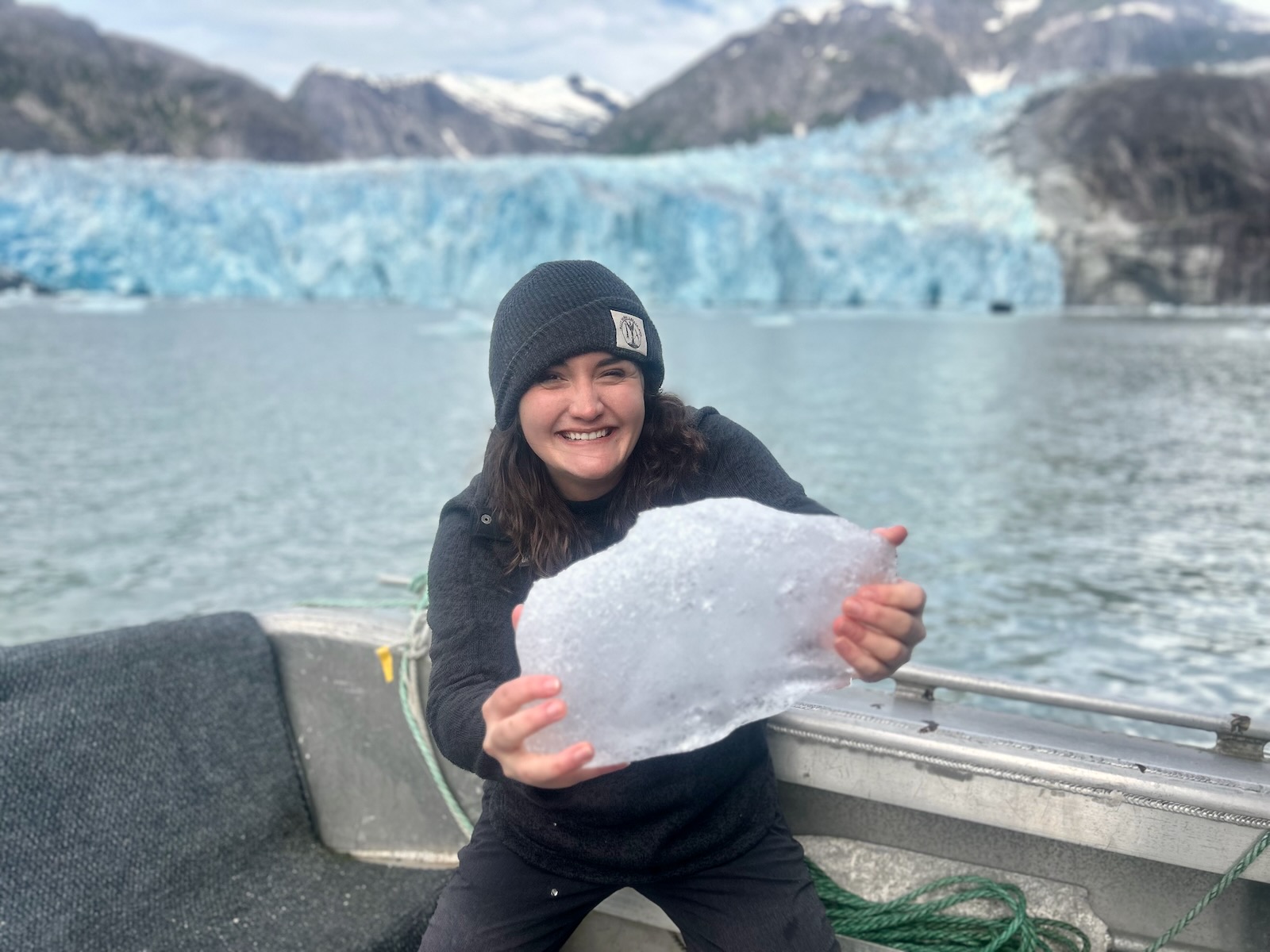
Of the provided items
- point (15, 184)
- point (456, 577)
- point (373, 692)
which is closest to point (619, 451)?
point (456, 577)

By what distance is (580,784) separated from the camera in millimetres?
1019

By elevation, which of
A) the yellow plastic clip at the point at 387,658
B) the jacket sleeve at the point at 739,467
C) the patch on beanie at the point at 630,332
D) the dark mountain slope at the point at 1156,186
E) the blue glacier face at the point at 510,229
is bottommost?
the yellow plastic clip at the point at 387,658

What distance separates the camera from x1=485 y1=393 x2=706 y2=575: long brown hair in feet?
3.51

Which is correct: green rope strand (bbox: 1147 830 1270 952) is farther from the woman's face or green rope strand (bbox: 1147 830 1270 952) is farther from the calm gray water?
the calm gray water

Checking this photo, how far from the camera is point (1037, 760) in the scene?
1.17 meters

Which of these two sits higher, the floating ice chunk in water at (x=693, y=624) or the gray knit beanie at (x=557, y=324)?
the gray knit beanie at (x=557, y=324)

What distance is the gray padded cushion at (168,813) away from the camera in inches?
50.8

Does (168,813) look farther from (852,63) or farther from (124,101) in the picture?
(852,63)

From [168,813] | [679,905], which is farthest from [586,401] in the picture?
[168,813]

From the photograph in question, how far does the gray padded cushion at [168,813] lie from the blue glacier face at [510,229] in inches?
841

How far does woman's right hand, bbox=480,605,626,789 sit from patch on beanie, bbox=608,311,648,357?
1.27 ft

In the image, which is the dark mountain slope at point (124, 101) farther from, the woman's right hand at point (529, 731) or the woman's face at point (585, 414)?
the woman's right hand at point (529, 731)

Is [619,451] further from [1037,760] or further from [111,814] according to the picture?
Answer: [111,814]

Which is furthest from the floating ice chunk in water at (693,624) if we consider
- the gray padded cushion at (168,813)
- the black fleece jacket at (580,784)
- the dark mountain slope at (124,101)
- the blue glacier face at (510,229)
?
the dark mountain slope at (124,101)
